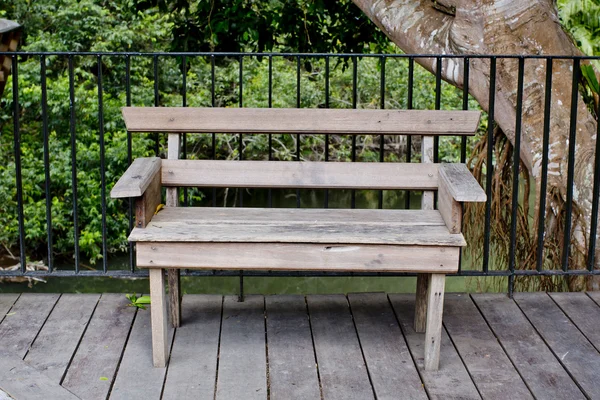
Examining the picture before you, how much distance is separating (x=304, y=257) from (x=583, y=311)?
142cm

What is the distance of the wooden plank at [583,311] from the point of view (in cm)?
334

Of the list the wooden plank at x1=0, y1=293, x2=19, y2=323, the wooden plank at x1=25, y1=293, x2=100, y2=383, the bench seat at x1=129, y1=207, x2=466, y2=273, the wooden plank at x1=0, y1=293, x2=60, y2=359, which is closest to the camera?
the bench seat at x1=129, y1=207, x2=466, y2=273

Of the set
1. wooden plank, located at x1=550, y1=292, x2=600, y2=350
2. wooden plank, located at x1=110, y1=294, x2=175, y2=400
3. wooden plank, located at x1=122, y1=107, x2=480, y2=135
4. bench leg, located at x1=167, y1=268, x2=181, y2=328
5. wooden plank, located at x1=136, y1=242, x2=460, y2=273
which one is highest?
wooden plank, located at x1=122, y1=107, x2=480, y2=135

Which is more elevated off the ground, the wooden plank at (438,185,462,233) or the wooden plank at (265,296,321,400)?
the wooden plank at (438,185,462,233)

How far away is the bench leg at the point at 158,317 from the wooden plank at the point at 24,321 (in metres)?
0.52

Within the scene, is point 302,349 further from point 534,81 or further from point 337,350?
point 534,81

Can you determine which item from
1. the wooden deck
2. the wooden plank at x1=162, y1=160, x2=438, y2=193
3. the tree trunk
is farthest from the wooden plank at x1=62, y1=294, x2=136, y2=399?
the tree trunk

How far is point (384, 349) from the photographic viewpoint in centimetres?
316

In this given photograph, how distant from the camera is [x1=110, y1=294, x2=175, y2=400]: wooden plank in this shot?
278cm

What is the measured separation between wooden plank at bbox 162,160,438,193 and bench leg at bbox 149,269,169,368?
0.55 meters

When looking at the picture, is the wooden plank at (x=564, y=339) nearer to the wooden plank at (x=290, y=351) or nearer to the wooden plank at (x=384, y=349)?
the wooden plank at (x=384, y=349)

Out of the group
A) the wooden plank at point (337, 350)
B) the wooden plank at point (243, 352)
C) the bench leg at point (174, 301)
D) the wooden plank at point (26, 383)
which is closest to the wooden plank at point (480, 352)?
the wooden plank at point (337, 350)

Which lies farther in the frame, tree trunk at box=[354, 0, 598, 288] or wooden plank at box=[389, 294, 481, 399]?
tree trunk at box=[354, 0, 598, 288]

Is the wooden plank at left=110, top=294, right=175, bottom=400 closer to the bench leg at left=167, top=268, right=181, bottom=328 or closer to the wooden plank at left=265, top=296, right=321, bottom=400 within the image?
the bench leg at left=167, top=268, right=181, bottom=328
